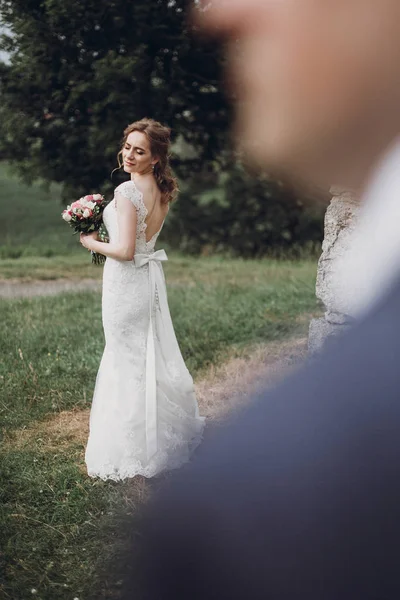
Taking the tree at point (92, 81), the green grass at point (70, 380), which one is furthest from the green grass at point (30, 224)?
the green grass at point (70, 380)

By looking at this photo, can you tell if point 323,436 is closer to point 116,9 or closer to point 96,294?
point 96,294

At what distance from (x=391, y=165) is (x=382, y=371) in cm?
94

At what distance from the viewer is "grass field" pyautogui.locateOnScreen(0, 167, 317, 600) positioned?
3.18 meters

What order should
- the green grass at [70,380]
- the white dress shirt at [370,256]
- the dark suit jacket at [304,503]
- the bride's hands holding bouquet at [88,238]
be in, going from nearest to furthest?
the dark suit jacket at [304,503] → the green grass at [70,380] → the bride's hands holding bouquet at [88,238] → the white dress shirt at [370,256]

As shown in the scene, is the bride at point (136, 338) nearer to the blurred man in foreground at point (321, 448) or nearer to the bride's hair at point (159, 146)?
the bride's hair at point (159, 146)

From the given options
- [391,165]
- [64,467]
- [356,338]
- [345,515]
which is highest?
[391,165]

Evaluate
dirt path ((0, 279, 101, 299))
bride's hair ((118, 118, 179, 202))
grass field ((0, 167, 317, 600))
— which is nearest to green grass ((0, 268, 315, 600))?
grass field ((0, 167, 317, 600))

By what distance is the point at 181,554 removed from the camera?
295cm

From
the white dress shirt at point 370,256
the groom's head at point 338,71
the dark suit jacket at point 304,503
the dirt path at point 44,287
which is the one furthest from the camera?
the dirt path at point 44,287

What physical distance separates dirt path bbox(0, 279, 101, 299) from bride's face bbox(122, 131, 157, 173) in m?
4.99

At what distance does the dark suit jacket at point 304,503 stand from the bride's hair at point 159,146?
121cm

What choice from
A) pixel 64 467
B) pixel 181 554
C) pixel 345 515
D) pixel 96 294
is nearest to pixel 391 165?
pixel 345 515

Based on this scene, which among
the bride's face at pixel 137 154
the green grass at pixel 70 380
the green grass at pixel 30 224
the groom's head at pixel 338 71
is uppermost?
the groom's head at pixel 338 71

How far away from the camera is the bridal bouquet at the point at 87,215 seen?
147 inches
